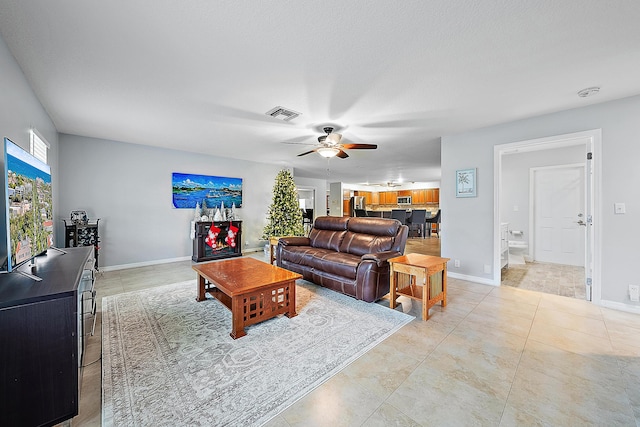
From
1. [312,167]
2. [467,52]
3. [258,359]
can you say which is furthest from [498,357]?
[312,167]

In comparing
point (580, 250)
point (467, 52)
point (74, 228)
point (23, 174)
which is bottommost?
point (580, 250)

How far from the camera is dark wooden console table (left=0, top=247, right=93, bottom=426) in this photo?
1.14m

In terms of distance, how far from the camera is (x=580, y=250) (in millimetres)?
4801

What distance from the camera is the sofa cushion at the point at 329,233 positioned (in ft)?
13.4

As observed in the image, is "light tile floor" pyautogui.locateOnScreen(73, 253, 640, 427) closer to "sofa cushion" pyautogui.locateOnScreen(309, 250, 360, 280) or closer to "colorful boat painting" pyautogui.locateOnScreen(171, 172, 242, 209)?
"sofa cushion" pyautogui.locateOnScreen(309, 250, 360, 280)

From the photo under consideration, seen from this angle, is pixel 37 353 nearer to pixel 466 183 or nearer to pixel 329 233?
pixel 329 233

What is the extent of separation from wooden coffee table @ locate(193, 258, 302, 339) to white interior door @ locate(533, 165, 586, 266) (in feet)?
17.7

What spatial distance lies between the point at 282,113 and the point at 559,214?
561 cm

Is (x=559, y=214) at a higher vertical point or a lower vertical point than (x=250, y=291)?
higher

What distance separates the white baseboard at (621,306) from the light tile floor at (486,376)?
0.12 metres

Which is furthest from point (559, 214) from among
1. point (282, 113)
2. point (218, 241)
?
point (218, 241)

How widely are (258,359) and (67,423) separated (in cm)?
104

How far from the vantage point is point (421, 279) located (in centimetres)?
288

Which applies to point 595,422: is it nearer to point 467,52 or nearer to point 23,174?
point 467,52
